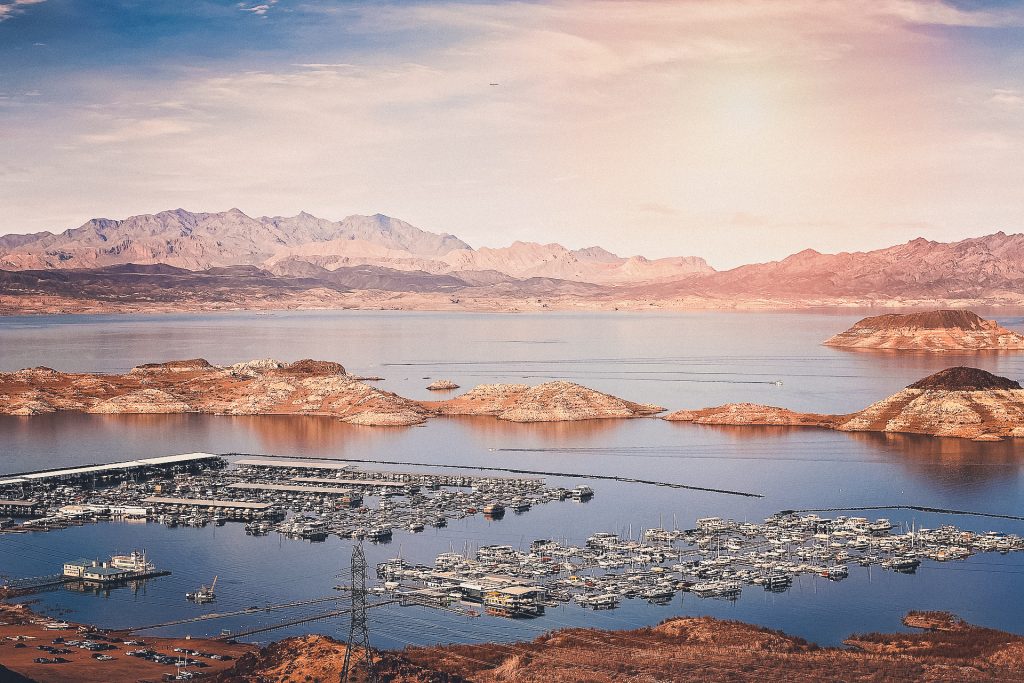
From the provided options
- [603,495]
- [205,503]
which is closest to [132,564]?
[205,503]

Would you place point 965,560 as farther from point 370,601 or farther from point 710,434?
point 710,434

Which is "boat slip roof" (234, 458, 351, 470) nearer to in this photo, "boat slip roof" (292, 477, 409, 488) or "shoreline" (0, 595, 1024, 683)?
"boat slip roof" (292, 477, 409, 488)

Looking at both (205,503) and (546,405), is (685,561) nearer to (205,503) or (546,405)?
(205,503)

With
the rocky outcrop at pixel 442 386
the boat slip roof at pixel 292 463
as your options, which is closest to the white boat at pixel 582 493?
the boat slip roof at pixel 292 463

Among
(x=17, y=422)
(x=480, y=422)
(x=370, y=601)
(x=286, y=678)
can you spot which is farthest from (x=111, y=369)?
(x=286, y=678)

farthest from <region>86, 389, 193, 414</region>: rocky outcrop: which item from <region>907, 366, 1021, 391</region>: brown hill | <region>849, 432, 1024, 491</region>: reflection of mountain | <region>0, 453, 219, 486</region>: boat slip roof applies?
<region>907, 366, 1021, 391</region>: brown hill
